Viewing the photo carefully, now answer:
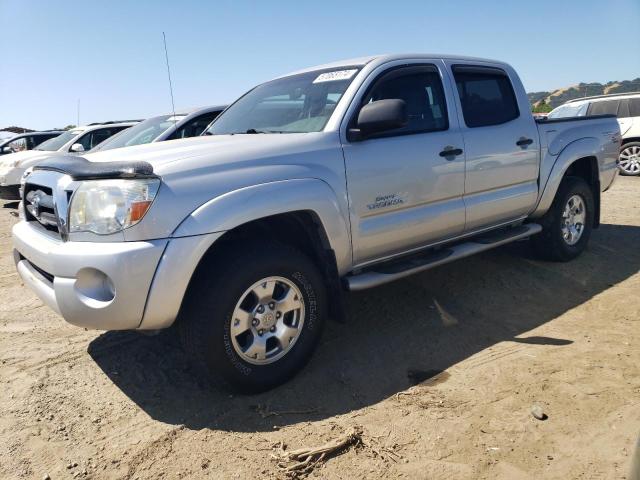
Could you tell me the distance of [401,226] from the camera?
3480 millimetres

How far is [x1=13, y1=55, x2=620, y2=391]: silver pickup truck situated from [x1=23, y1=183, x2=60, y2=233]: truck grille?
14mm

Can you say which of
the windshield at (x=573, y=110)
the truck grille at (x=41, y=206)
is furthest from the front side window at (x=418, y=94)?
the windshield at (x=573, y=110)

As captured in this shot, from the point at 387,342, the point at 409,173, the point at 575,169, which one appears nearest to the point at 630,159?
the point at 575,169

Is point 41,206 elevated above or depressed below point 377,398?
above

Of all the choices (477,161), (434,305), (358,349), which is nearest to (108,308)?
(358,349)

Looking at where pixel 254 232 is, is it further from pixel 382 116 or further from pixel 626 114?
pixel 626 114

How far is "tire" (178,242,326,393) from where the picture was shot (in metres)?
2.64

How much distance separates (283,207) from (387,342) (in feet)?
4.38

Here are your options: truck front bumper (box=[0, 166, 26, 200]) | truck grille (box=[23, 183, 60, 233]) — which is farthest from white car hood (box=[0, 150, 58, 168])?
truck grille (box=[23, 183, 60, 233])

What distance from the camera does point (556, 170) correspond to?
474 cm

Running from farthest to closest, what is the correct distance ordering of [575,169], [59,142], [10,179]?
[59,142], [10,179], [575,169]

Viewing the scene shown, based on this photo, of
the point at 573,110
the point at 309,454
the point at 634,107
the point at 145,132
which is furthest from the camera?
the point at 573,110

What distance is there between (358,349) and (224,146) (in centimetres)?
161

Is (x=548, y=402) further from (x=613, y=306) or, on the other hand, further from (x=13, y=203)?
(x=13, y=203)
